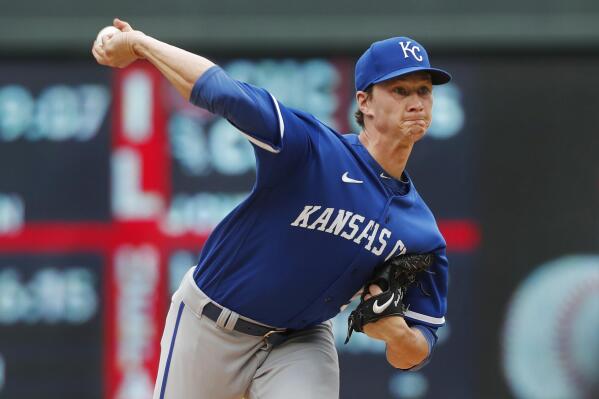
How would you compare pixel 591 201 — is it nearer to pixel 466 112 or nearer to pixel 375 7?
pixel 466 112

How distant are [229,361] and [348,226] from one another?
0.59 meters

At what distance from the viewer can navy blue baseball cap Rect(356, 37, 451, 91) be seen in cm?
425

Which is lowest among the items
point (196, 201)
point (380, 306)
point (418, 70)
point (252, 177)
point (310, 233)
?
point (196, 201)

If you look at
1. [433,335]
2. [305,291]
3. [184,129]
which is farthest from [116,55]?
[184,129]

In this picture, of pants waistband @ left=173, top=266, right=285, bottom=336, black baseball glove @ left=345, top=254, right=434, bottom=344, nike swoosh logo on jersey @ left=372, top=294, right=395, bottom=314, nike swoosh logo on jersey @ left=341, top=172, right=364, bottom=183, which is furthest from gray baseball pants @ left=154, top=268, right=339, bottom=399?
nike swoosh logo on jersey @ left=341, top=172, right=364, bottom=183

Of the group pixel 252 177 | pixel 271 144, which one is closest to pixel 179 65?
pixel 271 144

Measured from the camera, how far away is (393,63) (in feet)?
14.0

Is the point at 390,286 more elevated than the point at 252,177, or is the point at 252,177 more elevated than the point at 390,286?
the point at 390,286

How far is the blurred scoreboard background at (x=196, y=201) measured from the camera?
289 inches

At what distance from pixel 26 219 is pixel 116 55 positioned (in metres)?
3.55

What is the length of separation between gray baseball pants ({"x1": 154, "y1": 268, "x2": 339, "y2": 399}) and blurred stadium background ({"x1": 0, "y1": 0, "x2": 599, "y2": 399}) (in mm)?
2921

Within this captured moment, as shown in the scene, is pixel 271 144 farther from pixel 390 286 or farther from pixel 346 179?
pixel 390 286

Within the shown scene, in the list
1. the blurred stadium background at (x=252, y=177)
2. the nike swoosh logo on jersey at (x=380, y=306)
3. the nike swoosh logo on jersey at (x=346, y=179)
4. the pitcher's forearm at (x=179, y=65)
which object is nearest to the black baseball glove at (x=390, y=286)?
the nike swoosh logo on jersey at (x=380, y=306)

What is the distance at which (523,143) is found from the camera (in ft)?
24.6
